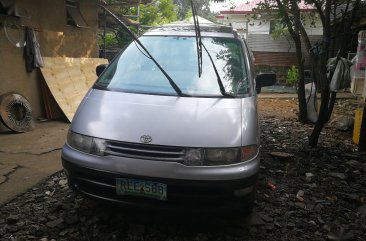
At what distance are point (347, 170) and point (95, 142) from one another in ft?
11.0

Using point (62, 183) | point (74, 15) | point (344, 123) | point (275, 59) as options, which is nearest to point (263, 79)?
point (62, 183)

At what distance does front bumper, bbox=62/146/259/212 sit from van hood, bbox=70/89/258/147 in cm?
22

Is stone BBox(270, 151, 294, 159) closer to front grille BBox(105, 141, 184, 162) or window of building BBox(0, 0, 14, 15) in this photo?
front grille BBox(105, 141, 184, 162)

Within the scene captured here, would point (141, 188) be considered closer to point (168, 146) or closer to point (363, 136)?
point (168, 146)

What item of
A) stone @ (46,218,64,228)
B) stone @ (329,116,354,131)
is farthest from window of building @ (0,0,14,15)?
stone @ (329,116,354,131)

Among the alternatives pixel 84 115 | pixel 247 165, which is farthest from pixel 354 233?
pixel 84 115

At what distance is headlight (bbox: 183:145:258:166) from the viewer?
2.66 m

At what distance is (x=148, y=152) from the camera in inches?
106

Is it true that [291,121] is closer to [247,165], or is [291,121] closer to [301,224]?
[301,224]

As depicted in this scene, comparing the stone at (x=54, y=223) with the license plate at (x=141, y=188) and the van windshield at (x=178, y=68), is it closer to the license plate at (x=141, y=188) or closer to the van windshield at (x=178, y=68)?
the license plate at (x=141, y=188)

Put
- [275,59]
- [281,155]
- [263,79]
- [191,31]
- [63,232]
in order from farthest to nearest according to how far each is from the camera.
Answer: [275,59] < [281,155] < [263,79] < [191,31] < [63,232]

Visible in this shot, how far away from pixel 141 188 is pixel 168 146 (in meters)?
0.38

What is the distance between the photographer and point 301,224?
3.20 meters

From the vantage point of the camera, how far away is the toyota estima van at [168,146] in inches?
103
